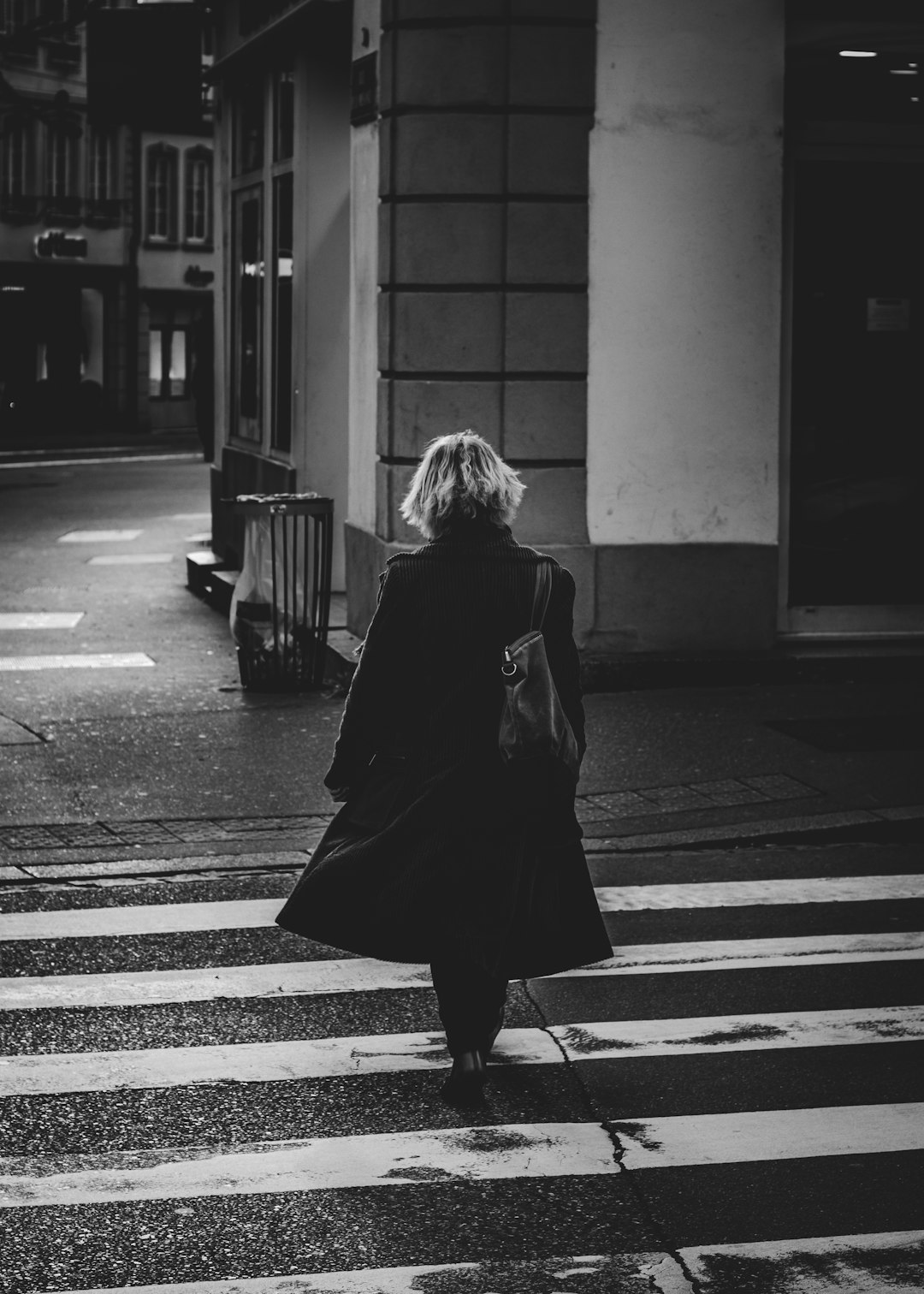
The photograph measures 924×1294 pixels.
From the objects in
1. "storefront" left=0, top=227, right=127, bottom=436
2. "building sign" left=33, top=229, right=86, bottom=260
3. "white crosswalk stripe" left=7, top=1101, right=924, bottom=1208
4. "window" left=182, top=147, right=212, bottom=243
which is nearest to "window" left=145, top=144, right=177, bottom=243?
"window" left=182, top=147, right=212, bottom=243

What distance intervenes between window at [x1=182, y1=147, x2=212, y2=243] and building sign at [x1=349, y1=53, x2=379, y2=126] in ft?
121

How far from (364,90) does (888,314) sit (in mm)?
3540

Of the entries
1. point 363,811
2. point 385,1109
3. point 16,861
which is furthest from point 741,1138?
point 16,861

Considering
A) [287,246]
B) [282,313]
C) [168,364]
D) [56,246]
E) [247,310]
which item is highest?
[56,246]

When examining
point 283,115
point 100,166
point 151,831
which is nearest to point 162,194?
point 100,166

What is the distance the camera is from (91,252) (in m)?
46.7

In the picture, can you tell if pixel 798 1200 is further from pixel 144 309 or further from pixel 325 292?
pixel 144 309

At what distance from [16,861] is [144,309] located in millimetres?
41590

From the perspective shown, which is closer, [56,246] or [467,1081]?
[467,1081]

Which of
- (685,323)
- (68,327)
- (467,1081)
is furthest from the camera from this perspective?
(68,327)

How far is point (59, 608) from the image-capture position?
51.2ft

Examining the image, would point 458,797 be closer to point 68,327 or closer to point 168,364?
point 68,327

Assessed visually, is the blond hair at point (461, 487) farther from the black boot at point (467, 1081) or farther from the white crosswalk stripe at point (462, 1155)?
the white crosswalk stripe at point (462, 1155)

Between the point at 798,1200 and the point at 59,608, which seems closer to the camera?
the point at 798,1200
